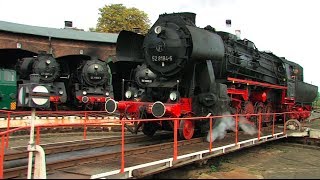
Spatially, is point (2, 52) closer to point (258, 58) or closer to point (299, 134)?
point (258, 58)

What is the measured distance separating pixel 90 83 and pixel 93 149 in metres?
13.0

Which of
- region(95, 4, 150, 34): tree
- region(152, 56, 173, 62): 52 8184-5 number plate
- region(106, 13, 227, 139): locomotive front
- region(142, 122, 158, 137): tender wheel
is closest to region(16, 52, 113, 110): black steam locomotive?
region(142, 122, 158, 137): tender wheel

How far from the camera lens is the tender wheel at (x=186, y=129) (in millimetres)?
10188

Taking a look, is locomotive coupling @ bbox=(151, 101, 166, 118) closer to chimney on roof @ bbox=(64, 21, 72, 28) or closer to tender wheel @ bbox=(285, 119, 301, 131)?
tender wheel @ bbox=(285, 119, 301, 131)

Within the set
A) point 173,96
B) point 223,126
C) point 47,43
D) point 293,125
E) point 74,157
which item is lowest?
point 74,157

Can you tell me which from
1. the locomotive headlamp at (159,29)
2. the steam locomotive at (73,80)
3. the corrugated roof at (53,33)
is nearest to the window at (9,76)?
the steam locomotive at (73,80)

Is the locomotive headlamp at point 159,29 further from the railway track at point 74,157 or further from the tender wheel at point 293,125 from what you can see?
the tender wheel at point 293,125

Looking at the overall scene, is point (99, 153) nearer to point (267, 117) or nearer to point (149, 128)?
point (149, 128)

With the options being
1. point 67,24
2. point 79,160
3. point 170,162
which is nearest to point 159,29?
point 170,162

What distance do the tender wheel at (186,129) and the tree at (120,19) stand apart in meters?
42.3

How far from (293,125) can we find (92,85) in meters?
11.9

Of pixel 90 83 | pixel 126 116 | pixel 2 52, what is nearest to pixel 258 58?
pixel 126 116

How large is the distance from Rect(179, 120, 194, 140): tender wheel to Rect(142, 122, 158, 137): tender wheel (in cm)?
112

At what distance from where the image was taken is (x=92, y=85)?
22.3 m
